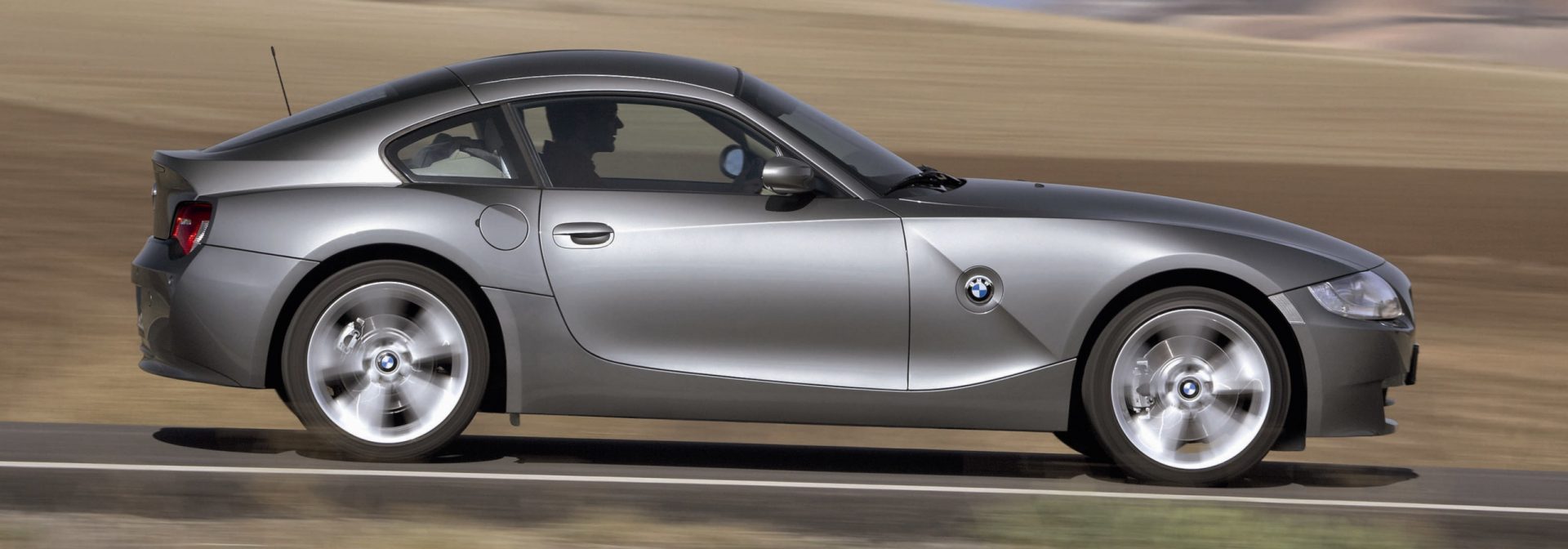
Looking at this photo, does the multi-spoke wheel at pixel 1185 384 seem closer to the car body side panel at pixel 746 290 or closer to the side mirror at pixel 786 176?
the car body side panel at pixel 746 290

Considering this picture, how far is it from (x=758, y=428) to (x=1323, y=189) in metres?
13.0

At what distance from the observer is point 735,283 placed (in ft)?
19.5

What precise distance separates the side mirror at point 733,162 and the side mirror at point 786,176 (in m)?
0.19

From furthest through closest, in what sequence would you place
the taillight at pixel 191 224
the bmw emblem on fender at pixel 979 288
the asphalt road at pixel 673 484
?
1. the taillight at pixel 191 224
2. the bmw emblem on fender at pixel 979 288
3. the asphalt road at pixel 673 484

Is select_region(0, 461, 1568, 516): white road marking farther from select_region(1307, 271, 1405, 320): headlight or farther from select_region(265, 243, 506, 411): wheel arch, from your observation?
select_region(1307, 271, 1405, 320): headlight

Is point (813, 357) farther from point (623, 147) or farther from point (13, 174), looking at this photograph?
point (13, 174)

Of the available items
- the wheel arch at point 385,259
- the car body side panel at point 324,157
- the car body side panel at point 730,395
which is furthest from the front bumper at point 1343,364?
the car body side panel at point 324,157

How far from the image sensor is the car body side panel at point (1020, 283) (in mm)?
5957

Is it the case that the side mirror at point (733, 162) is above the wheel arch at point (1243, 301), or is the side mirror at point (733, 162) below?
above

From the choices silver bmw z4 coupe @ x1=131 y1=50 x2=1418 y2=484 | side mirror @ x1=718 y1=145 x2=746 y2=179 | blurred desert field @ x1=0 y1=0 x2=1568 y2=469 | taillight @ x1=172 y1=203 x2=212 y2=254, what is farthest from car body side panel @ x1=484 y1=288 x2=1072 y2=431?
blurred desert field @ x1=0 y1=0 x2=1568 y2=469

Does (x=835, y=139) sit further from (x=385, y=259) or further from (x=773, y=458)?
(x=385, y=259)

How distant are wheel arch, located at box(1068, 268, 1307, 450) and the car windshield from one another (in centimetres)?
87

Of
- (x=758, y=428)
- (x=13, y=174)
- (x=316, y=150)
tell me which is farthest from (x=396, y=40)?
(x=316, y=150)

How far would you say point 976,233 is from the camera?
6.00m
